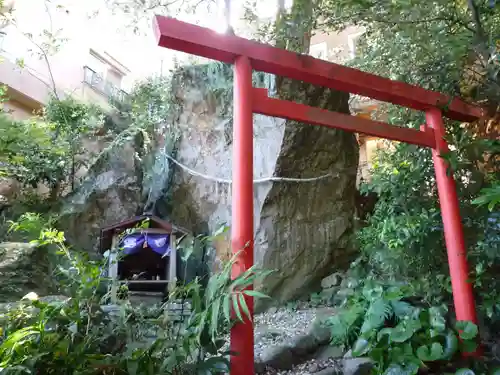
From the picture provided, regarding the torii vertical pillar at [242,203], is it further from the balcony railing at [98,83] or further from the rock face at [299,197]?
the balcony railing at [98,83]

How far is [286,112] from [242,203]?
2.89 ft

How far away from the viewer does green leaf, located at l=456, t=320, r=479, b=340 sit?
3148 millimetres

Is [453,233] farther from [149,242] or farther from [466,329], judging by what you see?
[149,242]

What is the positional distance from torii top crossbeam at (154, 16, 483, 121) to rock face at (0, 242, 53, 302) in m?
3.00

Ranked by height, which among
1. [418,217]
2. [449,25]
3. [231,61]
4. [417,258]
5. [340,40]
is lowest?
[417,258]

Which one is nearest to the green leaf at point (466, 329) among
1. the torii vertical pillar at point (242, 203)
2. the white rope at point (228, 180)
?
the torii vertical pillar at point (242, 203)

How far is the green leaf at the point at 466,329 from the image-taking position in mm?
3148

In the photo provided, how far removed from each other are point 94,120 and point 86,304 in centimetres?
679

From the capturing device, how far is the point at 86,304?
2377mm

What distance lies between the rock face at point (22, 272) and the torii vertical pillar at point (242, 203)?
8.70 feet

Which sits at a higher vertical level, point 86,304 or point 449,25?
point 449,25

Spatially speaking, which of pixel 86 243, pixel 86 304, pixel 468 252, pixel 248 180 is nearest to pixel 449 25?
pixel 468 252

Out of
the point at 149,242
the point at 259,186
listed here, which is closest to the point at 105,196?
the point at 149,242

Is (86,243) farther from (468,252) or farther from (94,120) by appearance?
(468,252)
